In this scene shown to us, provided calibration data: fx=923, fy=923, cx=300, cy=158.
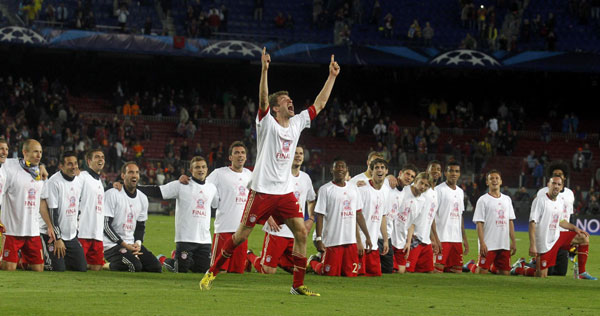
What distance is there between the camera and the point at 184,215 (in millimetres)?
13672

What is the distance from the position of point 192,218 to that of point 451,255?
4.81 m

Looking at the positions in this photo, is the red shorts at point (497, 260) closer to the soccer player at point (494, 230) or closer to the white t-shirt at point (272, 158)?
the soccer player at point (494, 230)

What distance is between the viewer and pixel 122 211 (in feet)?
44.8

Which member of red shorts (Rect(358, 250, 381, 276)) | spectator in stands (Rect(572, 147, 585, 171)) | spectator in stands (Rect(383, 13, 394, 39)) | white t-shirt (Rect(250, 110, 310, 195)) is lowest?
red shorts (Rect(358, 250, 381, 276))

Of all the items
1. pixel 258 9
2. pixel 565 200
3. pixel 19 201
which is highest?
pixel 258 9

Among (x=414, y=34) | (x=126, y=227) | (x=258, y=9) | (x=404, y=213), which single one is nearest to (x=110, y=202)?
(x=126, y=227)

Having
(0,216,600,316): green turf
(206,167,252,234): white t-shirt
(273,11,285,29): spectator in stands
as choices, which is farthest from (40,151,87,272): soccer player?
(273,11,285,29): spectator in stands

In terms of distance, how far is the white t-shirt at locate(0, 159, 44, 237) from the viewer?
12.6 metres

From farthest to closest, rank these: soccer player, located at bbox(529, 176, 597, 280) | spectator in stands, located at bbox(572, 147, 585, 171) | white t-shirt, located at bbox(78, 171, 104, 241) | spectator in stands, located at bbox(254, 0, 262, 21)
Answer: spectator in stands, located at bbox(254, 0, 262, 21) < spectator in stands, located at bbox(572, 147, 585, 171) < soccer player, located at bbox(529, 176, 597, 280) < white t-shirt, located at bbox(78, 171, 104, 241)

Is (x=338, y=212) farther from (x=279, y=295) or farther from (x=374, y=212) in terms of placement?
(x=279, y=295)

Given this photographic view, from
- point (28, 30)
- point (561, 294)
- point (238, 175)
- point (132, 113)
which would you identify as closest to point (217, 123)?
point (132, 113)

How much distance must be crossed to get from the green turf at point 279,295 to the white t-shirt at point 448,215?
5.70ft

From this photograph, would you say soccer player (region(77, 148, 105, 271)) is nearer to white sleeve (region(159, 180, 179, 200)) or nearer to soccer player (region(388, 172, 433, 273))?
white sleeve (region(159, 180, 179, 200))

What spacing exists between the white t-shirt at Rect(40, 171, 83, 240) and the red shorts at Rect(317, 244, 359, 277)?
368 cm
